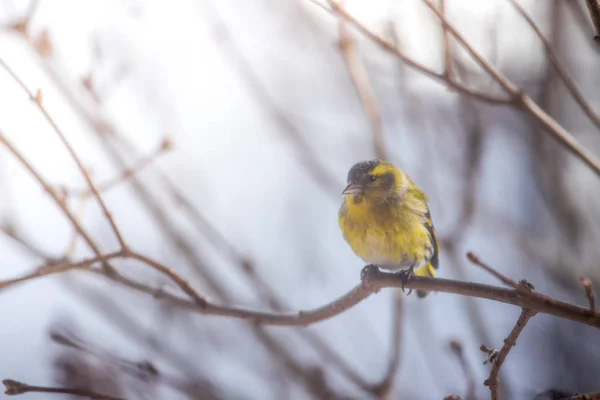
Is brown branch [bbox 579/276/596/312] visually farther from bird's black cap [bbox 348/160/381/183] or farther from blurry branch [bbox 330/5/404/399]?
bird's black cap [bbox 348/160/381/183]

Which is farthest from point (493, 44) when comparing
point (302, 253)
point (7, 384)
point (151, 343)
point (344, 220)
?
point (302, 253)

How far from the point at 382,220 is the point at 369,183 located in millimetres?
241

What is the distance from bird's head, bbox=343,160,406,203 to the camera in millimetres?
3549

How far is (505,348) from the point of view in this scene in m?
1.82

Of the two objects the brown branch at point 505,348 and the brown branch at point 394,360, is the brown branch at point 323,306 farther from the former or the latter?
the brown branch at point 394,360

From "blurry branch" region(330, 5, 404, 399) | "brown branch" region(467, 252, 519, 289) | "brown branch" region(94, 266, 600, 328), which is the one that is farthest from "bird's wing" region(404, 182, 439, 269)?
"brown branch" region(467, 252, 519, 289)

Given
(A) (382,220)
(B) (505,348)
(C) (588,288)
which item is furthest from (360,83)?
(C) (588,288)

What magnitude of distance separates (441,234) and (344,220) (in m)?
0.98

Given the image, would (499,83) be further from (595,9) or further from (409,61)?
(595,9)

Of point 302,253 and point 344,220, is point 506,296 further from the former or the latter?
point 302,253

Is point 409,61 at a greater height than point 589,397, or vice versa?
point 409,61

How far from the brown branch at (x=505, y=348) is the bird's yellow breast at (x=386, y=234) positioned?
1617mm

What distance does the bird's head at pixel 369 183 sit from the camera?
355cm

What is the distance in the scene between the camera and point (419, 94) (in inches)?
201
